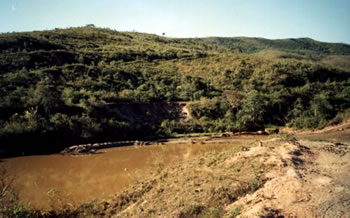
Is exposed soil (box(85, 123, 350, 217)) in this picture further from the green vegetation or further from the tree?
the green vegetation

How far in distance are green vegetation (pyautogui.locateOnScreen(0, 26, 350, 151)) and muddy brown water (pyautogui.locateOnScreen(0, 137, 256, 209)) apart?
3632 millimetres

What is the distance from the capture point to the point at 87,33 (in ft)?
184

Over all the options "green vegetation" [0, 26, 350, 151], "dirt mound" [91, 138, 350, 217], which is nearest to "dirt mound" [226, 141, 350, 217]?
"dirt mound" [91, 138, 350, 217]

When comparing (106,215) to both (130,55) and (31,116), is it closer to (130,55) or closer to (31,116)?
(31,116)

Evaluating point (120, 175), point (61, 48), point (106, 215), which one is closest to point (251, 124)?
point (120, 175)

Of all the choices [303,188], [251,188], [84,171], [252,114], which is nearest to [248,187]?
[251,188]

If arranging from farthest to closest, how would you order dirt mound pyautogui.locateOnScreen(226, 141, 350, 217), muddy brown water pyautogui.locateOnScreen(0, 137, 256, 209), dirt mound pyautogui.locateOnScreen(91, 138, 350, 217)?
muddy brown water pyautogui.locateOnScreen(0, 137, 256, 209), dirt mound pyautogui.locateOnScreen(91, 138, 350, 217), dirt mound pyautogui.locateOnScreen(226, 141, 350, 217)

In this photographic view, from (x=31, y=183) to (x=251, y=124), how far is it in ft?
68.6

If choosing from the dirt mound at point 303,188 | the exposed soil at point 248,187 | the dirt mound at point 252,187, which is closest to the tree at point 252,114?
the exposed soil at point 248,187

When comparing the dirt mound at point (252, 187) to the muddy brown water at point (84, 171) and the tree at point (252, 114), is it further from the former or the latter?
the tree at point (252, 114)

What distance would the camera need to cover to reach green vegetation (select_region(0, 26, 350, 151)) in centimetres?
2183

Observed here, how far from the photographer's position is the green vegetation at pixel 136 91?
859 inches

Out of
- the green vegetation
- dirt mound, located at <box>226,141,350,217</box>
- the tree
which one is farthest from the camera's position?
the tree

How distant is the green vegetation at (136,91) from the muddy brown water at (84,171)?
363 centimetres
